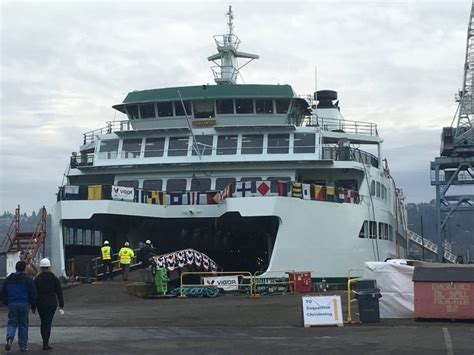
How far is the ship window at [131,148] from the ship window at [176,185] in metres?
1.76

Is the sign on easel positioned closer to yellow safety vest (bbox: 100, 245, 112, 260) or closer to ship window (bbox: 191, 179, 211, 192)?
yellow safety vest (bbox: 100, 245, 112, 260)

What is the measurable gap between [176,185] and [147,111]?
13.3 ft

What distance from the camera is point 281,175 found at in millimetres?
25266

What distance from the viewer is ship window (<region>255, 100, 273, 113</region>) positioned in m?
27.3

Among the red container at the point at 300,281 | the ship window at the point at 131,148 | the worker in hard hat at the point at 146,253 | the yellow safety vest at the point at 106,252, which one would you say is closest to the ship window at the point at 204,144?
the ship window at the point at 131,148

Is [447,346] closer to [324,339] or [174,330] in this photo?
[324,339]

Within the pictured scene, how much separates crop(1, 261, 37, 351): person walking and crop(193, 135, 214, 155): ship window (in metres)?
15.4

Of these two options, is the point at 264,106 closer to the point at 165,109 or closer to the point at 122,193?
the point at 165,109

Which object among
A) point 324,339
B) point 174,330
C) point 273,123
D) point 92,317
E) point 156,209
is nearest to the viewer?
point 324,339

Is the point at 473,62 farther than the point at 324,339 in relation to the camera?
Yes

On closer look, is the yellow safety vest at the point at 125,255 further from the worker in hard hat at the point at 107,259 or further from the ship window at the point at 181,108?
the ship window at the point at 181,108

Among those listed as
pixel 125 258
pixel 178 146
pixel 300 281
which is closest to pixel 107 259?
pixel 125 258

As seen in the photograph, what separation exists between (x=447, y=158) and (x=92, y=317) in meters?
41.1

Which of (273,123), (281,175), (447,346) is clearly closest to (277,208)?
(281,175)
